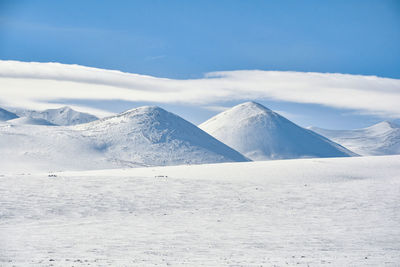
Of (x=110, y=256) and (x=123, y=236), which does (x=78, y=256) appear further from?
(x=123, y=236)

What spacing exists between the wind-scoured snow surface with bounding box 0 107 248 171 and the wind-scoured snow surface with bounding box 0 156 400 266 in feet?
182

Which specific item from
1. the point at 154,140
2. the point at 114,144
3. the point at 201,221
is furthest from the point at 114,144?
the point at 201,221

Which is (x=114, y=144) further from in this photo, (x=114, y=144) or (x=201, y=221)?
(x=201, y=221)

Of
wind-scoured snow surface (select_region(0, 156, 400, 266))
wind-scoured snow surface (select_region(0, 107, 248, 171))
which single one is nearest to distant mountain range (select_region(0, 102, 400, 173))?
wind-scoured snow surface (select_region(0, 107, 248, 171))

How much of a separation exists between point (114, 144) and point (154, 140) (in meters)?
11.8

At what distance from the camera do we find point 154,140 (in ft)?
443

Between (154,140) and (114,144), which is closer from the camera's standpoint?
(114,144)

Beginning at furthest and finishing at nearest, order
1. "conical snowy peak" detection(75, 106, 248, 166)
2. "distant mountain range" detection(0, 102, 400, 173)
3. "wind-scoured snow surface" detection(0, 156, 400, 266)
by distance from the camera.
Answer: "conical snowy peak" detection(75, 106, 248, 166), "distant mountain range" detection(0, 102, 400, 173), "wind-scoured snow surface" detection(0, 156, 400, 266)

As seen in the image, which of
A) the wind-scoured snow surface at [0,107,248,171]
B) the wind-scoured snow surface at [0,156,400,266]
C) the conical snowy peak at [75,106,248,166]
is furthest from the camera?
the conical snowy peak at [75,106,248,166]

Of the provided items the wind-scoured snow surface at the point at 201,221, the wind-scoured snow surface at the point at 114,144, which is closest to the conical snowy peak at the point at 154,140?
the wind-scoured snow surface at the point at 114,144

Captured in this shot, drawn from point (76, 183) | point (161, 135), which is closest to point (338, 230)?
point (76, 183)

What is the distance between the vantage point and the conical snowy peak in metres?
123

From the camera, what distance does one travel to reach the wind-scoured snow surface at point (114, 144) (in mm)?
98625

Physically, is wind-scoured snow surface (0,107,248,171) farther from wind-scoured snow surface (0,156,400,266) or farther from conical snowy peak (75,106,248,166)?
wind-scoured snow surface (0,156,400,266)
